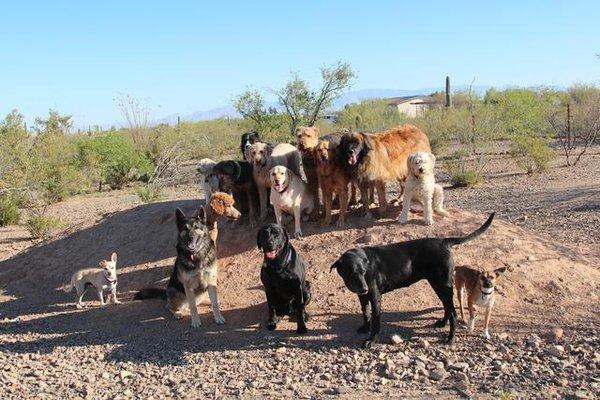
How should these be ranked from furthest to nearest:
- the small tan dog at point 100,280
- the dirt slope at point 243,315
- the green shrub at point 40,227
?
the green shrub at point 40,227 < the small tan dog at point 100,280 < the dirt slope at point 243,315

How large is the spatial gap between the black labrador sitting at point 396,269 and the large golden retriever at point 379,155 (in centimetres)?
200

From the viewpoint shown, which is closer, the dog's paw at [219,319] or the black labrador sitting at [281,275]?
the black labrador sitting at [281,275]

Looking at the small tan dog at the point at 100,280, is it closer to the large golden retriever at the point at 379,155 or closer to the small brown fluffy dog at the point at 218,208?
the small brown fluffy dog at the point at 218,208

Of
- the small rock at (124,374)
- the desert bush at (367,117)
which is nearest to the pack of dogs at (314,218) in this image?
the small rock at (124,374)

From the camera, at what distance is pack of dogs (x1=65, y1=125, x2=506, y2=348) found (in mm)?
6344

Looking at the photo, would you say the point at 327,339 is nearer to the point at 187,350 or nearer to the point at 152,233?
the point at 187,350

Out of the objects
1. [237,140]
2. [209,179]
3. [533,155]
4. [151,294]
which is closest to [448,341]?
[151,294]

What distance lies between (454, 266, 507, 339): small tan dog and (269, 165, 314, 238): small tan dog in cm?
252

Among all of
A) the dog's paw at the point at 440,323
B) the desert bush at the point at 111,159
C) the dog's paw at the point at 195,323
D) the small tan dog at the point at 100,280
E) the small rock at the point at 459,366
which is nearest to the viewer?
the small rock at the point at 459,366

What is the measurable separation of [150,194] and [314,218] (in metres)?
9.14

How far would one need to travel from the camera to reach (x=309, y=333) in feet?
22.0

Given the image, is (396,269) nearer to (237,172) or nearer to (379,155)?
(379,155)

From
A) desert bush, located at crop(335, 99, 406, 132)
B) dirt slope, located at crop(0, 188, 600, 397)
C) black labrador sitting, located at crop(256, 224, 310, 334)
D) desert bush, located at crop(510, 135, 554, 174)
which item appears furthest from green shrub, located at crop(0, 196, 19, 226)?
desert bush, located at crop(335, 99, 406, 132)

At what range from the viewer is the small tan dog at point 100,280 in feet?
26.8
